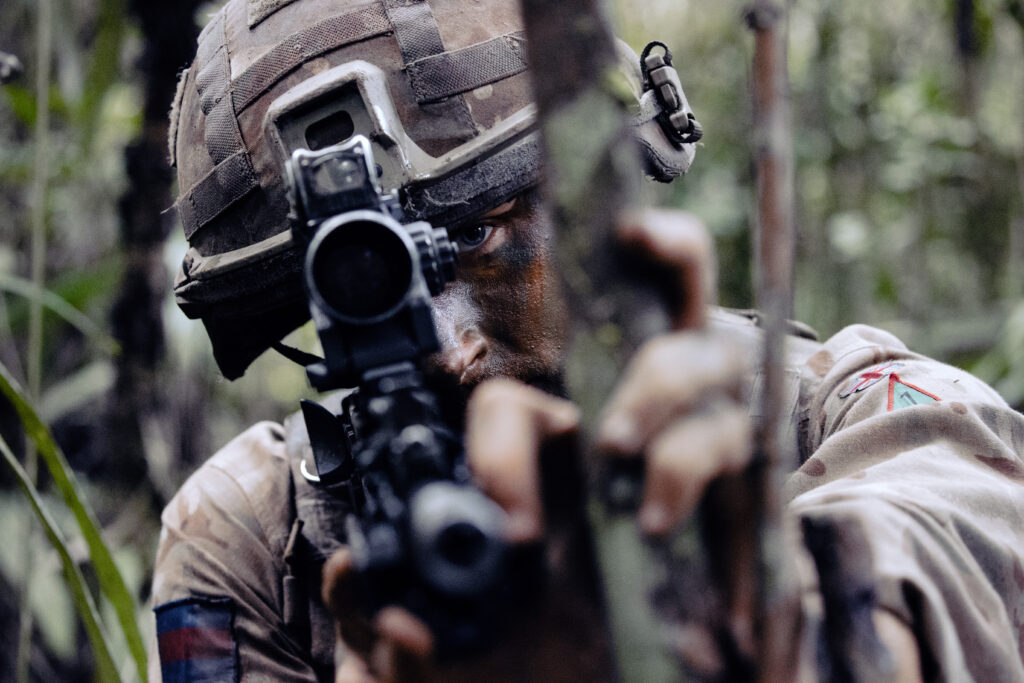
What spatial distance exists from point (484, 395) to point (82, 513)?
79cm

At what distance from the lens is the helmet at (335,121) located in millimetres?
1070

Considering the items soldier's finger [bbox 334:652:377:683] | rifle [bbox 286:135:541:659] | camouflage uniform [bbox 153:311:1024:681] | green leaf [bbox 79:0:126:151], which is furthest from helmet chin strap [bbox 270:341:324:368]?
green leaf [bbox 79:0:126:151]

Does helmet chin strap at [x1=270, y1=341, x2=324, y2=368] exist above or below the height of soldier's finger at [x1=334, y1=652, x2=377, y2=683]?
above

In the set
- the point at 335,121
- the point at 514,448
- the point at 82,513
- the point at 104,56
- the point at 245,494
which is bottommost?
the point at 245,494

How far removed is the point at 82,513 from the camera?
1080mm

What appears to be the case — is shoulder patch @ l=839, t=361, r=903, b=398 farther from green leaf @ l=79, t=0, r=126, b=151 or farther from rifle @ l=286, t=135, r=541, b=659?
green leaf @ l=79, t=0, r=126, b=151

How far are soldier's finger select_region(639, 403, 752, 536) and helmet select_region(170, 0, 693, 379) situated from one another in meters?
0.66

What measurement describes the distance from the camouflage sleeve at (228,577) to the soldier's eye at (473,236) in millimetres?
565

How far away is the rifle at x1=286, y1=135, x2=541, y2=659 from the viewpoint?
482mm

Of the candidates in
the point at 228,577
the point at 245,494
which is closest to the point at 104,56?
the point at 245,494

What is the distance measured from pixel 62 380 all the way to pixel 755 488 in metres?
2.96

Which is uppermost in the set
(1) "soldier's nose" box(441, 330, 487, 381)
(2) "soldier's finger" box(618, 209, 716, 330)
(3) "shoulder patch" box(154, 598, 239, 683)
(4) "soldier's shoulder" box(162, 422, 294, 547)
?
(2) "soldier's finger" box(618, 209, 716, 330)

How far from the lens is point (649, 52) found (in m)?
1.26

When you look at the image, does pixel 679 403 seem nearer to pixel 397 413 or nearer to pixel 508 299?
pixel 397 413
